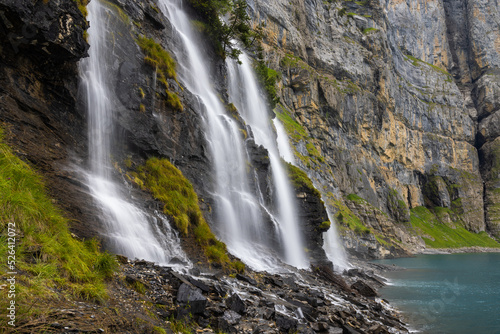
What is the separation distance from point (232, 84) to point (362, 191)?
5348cm

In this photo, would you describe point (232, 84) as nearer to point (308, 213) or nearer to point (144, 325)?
point (308, 213)

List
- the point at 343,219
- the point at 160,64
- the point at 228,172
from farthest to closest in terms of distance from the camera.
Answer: the point at 343,219 → the point at 228,172 → the point at 160,64

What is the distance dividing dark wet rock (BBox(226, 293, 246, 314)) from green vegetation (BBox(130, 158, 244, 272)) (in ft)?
16.3

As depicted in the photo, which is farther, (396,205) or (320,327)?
(396,205)

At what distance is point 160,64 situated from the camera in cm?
1906

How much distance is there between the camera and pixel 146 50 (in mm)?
18719

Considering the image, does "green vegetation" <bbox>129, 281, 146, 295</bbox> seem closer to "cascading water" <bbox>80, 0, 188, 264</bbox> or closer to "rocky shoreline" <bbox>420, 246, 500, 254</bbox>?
"cascading water" <bbox>80, 0, 188, 264</bbox>

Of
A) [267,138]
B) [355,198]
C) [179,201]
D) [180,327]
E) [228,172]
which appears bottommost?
[180,327]

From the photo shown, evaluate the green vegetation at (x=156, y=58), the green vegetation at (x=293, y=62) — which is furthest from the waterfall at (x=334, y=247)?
the green vegetation at (x=293, y=62)

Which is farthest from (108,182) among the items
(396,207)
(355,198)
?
(396,207)

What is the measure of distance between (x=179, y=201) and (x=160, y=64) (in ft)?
29.9

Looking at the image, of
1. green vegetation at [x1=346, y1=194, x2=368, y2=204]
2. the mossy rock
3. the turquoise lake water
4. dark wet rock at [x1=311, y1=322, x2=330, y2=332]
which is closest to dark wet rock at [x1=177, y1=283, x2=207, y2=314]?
dark wet rock at [x1=311, y1=322, x2=330, y2=332]

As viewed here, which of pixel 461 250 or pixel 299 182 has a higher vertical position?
pixel 299 182

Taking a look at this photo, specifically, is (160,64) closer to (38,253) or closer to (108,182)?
(108,182)
